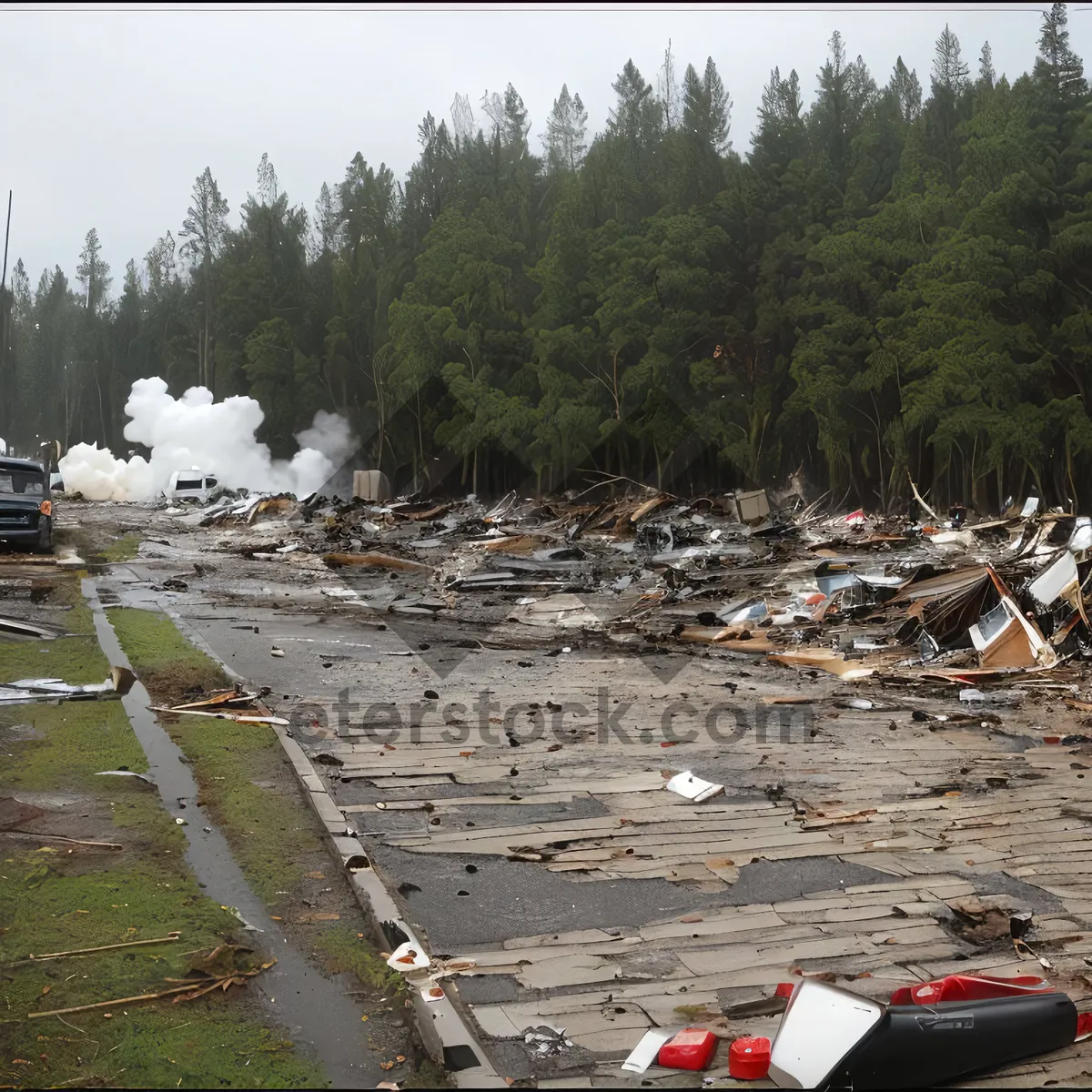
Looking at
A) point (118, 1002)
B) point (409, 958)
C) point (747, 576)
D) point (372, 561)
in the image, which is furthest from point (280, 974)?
point (372, 561)

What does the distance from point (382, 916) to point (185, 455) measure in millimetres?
59605

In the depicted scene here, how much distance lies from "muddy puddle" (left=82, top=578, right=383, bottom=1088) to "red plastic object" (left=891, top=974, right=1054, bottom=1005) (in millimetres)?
1916

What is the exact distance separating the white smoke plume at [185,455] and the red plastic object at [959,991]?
5754 cm

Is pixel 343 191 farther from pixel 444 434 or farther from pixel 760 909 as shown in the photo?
pixel 760 909

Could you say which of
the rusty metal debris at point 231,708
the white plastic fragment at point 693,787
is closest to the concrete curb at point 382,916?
the rusty metal debris at point 231,708

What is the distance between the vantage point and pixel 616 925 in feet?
18.6

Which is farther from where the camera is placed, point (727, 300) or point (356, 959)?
point (727, 300)

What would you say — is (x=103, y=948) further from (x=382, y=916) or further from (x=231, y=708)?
(x=231, y=708)

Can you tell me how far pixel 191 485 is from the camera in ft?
181

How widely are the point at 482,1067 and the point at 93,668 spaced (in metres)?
8.59

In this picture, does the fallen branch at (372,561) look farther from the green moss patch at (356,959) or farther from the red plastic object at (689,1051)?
the red plastic object at (689,1051)

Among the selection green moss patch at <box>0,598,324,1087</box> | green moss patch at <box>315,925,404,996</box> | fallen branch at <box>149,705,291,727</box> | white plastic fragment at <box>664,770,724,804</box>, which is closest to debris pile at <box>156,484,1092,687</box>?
white plastic fragment at <box>664,770,724,804</box>

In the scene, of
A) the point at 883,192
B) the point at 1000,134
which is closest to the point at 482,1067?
the point at 1000,134

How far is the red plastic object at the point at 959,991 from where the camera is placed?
448 cm
